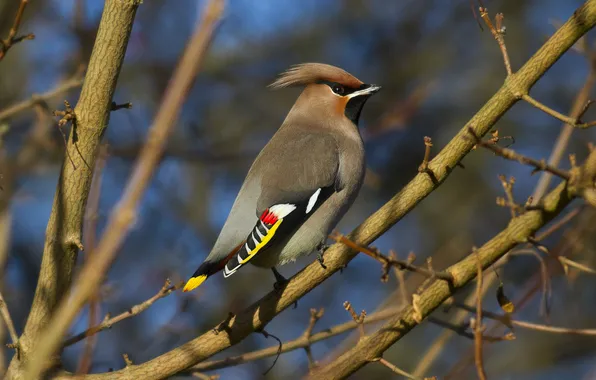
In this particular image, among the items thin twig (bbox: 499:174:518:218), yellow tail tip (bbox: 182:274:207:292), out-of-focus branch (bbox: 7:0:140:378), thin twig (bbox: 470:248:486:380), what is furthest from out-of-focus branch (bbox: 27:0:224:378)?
yellow tail tip (bbox: 182:274:207:292)

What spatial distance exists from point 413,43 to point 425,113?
103 centimetres

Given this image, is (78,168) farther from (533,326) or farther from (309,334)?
(533,326)

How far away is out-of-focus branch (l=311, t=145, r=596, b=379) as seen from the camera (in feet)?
8.16

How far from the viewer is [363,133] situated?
6746mm

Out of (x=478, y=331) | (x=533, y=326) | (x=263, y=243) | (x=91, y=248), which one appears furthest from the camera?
(x=263, y=243)

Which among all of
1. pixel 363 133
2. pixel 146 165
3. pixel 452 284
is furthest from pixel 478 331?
pixel 363 133

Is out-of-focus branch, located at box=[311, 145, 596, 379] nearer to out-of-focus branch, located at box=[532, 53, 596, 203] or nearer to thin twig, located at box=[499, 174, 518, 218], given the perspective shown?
thin twig, located at box=[499, 174, 518, 218]

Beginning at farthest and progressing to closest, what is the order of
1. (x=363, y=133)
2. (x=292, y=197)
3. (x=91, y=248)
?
1. (x=363, y=133)
2. (x=292, y=197)
3. (x=91, y=248)

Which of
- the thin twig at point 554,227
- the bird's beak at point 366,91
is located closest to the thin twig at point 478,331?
the thin twig at point 554,227

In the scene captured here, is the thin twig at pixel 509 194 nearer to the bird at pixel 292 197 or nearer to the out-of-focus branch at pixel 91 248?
the out-of-focus branch at pixel 91 248

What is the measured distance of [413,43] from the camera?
35.2 feet

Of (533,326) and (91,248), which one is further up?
(91,248)

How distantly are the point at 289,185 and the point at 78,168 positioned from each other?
1.32 metres

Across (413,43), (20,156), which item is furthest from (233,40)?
(20,156)
